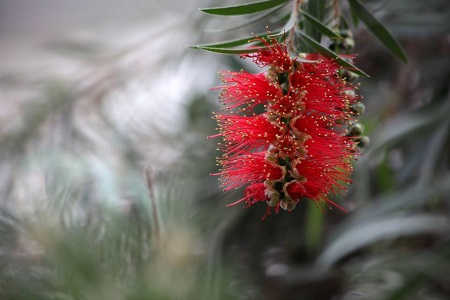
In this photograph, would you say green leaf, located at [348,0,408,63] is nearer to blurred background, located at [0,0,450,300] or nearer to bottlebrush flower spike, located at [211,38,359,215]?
bottlebrush flower spike, located at [211,38,359,215]

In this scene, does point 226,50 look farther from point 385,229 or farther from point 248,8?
point 385,229

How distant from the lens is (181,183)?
92 centimetres

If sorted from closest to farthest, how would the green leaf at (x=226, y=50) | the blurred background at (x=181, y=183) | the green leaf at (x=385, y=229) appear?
the green leaf at (x=226, y=50) → the blurred background at (x=181, y=183) → the green leaf at (x=385, y=229)

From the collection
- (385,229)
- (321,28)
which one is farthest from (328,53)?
(385,229)

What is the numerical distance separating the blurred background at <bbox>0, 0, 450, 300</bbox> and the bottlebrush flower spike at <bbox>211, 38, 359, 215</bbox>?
0.17 m

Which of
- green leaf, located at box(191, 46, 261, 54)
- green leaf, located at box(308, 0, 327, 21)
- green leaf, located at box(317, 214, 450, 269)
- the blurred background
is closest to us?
green leaf, located at box(191, 46, 261, 54)

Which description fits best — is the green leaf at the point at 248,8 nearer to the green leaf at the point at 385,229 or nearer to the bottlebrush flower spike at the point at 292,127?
the bottlebrush flower spike at the point at 292,127

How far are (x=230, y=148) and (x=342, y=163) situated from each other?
0.09 m

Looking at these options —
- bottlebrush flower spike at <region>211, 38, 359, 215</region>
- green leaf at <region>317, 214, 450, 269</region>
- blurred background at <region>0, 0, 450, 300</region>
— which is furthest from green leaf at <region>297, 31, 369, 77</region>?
green leaf at <region>317, 214, 450, 269</region>

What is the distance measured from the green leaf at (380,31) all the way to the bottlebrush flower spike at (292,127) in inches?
2.4

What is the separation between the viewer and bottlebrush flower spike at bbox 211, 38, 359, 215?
462 mm

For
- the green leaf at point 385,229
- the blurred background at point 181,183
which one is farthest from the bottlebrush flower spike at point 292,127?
the green leaf at point 385,229

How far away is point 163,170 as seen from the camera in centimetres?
104

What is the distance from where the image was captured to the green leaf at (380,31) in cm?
53
